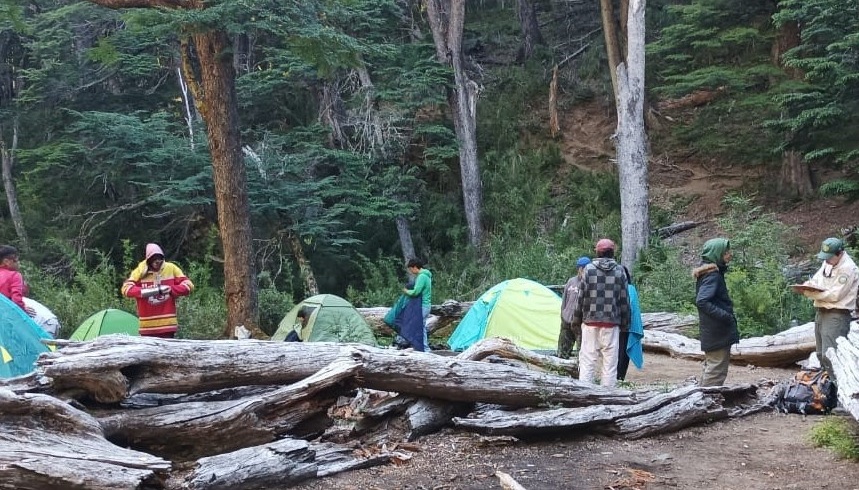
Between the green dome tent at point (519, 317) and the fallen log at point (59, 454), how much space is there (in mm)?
7411

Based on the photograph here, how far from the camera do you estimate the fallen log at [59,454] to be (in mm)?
4074

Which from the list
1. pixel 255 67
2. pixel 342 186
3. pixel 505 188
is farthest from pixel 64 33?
pixel 505 188

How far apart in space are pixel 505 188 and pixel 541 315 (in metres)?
10.7

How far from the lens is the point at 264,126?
20.4 m

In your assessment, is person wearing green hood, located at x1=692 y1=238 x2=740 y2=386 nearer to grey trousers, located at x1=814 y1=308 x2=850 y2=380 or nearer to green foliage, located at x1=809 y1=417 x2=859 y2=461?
grey trousers, located at x1=814 y1=308 x2=850 y2=380

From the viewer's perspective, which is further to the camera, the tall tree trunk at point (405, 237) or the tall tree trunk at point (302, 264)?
the tall tree trunk at point (405, 237)

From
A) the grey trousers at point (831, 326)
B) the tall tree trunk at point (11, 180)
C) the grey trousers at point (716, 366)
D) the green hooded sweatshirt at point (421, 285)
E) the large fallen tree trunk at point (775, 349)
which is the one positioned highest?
the tall tree trunk at point (11, 180)

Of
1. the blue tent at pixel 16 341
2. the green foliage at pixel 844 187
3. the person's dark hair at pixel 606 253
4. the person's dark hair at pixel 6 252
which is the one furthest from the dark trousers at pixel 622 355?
the green foliage at pixel 844 187

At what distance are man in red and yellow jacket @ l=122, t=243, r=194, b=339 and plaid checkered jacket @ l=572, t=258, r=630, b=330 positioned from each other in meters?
3.80

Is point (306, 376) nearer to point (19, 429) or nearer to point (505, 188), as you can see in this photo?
point (19, 429)

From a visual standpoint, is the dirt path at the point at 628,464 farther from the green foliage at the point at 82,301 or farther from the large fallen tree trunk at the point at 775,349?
the green foliage at the point at 82,301

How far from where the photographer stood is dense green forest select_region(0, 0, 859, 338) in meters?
15.1

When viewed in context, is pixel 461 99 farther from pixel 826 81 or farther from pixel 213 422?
pixel 213 422

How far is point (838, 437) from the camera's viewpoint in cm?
597
